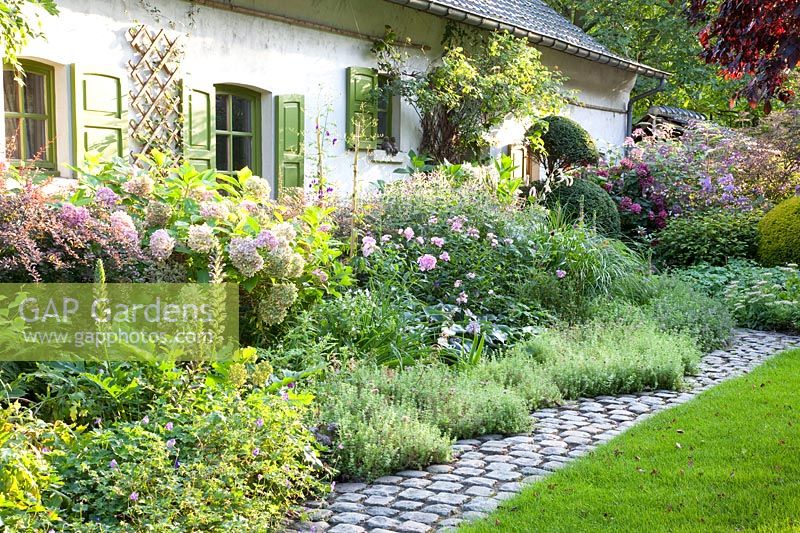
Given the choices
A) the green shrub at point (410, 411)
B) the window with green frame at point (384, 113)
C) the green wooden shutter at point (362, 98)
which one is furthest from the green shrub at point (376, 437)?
the window with green frame at point (384, 113)

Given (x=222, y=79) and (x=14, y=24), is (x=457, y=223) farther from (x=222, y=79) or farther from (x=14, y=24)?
(x=14, y=24)

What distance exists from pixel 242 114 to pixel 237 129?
19 centimetres

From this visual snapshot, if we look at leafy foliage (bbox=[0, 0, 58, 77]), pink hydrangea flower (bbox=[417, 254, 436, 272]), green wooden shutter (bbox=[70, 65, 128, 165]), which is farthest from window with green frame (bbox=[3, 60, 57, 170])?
pink hydrangea flower (bbox=[417, 254, 436, 272])

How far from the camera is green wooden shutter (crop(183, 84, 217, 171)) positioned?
844cm

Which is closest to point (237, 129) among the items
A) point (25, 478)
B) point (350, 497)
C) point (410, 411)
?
point (410, 411)

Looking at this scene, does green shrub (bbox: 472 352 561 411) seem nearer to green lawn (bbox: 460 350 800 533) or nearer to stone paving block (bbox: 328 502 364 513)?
green lawn (bbox: 460 350 800 533)

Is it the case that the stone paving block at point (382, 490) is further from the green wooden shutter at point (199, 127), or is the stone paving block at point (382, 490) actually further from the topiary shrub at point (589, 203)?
the topiary shrub at point (589, 203)

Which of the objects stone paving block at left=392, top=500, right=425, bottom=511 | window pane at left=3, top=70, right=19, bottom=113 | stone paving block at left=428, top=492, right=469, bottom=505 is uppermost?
window pane at left=3, top=70, right=19, bottom=113

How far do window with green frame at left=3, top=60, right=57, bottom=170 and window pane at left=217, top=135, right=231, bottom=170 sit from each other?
2.05 metres

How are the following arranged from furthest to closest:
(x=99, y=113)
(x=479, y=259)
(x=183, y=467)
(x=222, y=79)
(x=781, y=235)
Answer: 1. (x=781, y=235)
2. (x=222, y=79)
3. (x=99, y=113)
4. (x=479, y=259)
5. (x=183, y=467)

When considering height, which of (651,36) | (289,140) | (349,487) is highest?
(651,36)

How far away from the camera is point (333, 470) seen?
13.3ft

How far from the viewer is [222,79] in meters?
8.84

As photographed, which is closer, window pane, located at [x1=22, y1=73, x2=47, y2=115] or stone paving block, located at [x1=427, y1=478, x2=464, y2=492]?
stone paving block, located at [x1=427, y1=478, x2=464, y2=492]
